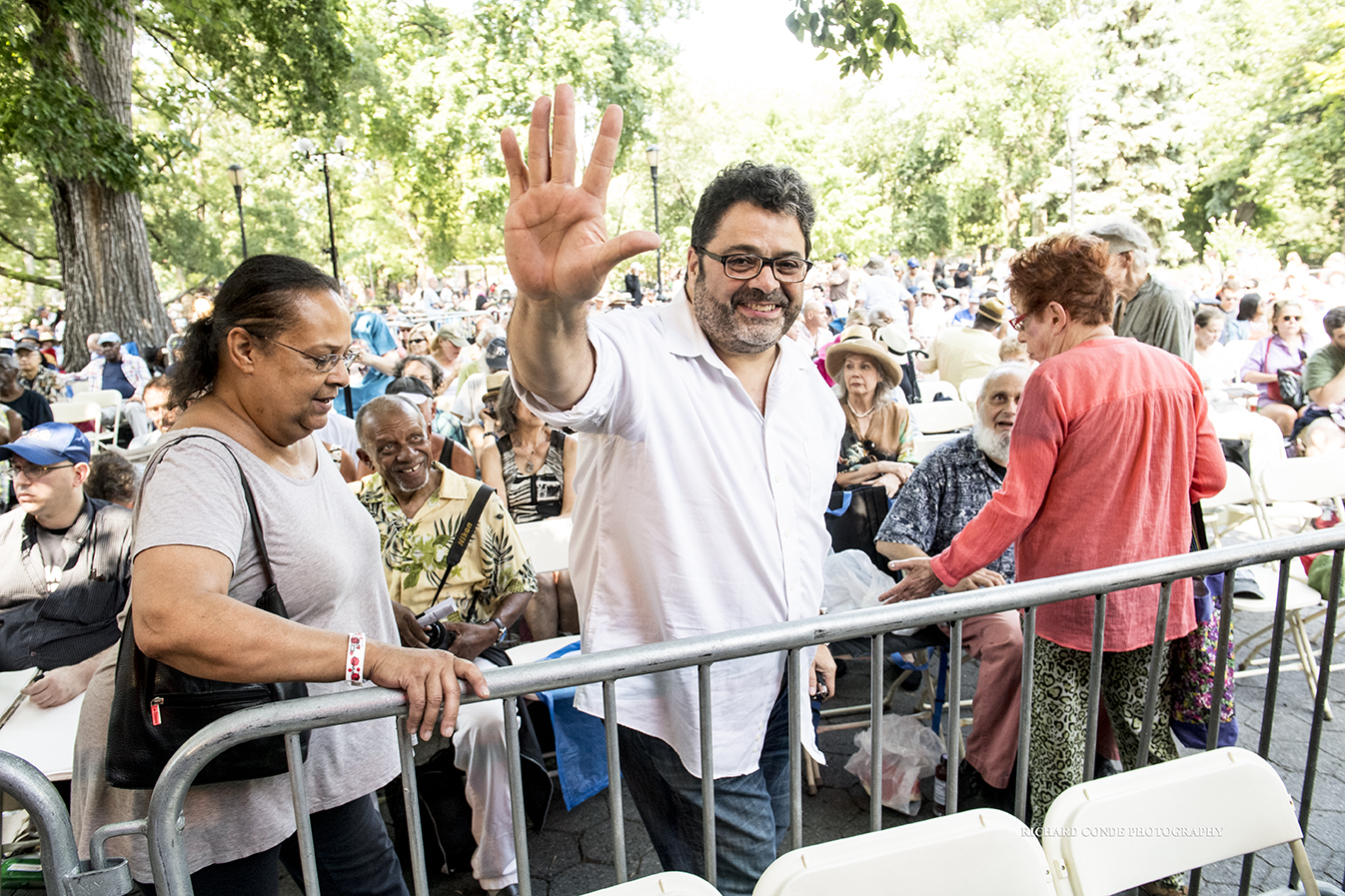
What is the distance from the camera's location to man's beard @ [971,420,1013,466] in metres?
3.28

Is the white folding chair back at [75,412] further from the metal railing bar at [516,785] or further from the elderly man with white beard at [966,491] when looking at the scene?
the metal railing bar at [516,785]

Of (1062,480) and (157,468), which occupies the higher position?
(157,468)

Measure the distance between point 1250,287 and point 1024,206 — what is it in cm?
2477

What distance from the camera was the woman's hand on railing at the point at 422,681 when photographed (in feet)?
4.25

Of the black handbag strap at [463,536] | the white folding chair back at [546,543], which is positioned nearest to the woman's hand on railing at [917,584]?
the black handbag strap at [463,536]

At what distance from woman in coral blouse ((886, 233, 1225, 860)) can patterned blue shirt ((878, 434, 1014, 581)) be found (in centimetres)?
84

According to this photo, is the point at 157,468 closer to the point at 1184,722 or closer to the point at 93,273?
the point at 1184,722

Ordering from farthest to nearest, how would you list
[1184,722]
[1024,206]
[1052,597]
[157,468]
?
[1024,206], [1184,722], [1052,597], [157,468]

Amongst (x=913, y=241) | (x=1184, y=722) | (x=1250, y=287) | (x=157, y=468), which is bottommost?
(x=1184, y=722)

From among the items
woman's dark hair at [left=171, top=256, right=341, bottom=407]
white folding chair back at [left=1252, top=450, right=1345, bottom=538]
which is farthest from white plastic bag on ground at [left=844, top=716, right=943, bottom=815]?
woman's dark hair at [left=171, top=256, right=341, bottom=407]

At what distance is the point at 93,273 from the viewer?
11.3 metres

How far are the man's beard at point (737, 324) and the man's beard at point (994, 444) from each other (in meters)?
1.92

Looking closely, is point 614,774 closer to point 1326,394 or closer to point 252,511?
point 252,511

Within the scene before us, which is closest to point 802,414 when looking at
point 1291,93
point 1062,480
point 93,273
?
point 1062,480
